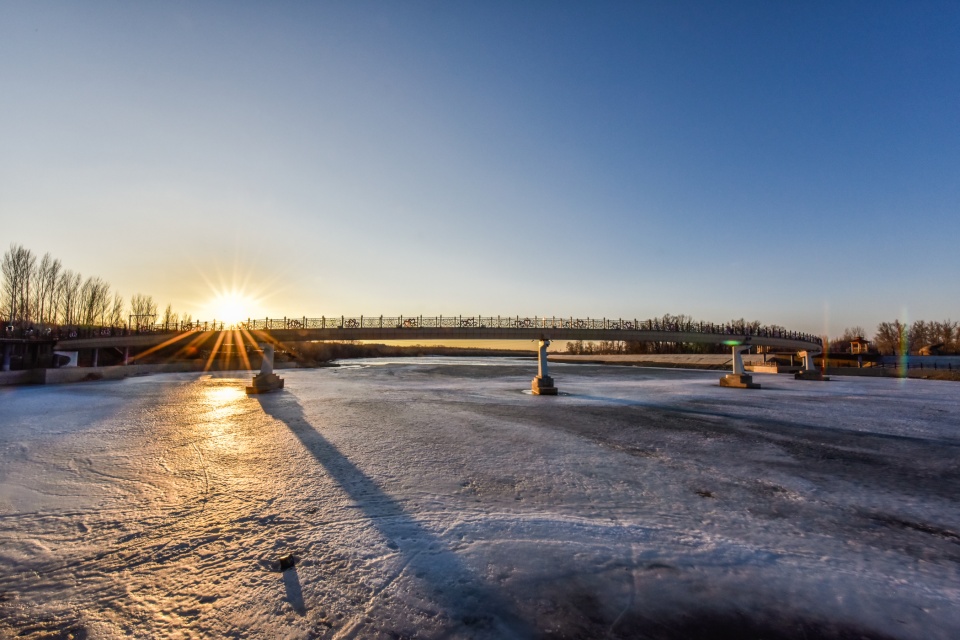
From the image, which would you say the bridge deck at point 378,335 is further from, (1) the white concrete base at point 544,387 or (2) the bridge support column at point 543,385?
(1) the white concrete base at point 544,387

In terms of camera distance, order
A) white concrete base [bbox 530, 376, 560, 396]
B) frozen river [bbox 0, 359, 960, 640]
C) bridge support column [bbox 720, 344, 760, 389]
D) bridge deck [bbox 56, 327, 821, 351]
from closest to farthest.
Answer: frozen river [bbox 0, 359, 960, 640] < white concrete base [bbox 530, 376, 560, 396] < bridge support column [bbox 720, 344, 760, 389] < bridge deck [bbox 56, 327, 821, 351]

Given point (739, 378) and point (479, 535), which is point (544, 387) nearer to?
point (739, 378)

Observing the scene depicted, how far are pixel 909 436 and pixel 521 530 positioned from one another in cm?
1126

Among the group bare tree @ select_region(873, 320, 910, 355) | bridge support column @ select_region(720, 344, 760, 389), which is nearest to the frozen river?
bridge support column @ select_region(720, 344, 760, 389)

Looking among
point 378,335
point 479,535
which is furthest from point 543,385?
point 378,335

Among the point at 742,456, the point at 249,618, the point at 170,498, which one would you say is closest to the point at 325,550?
the point at 249,618

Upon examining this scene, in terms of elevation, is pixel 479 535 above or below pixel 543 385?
above

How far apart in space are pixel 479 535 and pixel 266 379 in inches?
717

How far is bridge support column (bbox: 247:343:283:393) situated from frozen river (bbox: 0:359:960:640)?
9.31m

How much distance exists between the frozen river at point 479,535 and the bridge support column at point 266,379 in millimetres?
9313

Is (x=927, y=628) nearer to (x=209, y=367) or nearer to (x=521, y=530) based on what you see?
(x=521, y=530)

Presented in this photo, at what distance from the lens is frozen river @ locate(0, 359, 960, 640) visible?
2754 millimetres

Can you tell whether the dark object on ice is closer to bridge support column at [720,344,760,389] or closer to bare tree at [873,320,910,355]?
bridge support column at [720,344,760,389]

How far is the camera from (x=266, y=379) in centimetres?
1883
